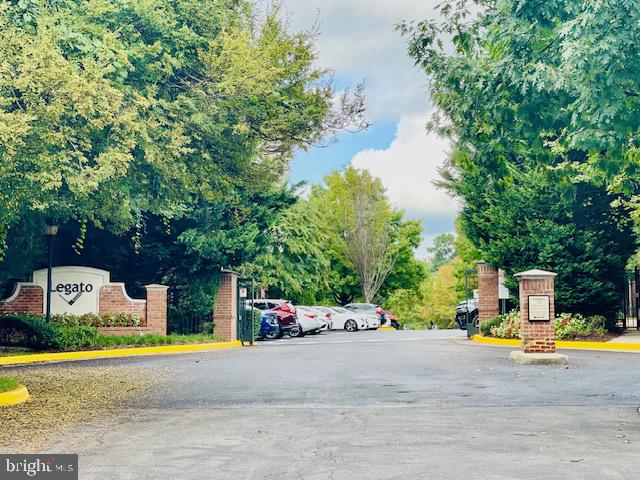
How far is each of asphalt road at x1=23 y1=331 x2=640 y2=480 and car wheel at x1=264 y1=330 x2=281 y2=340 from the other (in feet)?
56.3

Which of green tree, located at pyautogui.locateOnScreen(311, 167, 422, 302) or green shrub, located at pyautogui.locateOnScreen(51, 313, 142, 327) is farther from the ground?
green tree, located at pyautogui.locateOnScreen(311, 167, 422, 302)

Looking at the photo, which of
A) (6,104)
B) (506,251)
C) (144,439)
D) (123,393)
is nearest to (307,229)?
(506,251)

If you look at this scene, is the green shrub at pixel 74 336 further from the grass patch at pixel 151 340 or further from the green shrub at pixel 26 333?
the grass patch at pixel 151 340

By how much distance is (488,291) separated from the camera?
1189 inches

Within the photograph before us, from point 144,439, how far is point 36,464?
1496mm

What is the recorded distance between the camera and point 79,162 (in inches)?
683

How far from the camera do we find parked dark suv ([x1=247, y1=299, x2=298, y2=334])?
3428 cm

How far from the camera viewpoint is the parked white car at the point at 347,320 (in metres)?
45.9

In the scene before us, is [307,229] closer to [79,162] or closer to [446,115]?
[79,162]

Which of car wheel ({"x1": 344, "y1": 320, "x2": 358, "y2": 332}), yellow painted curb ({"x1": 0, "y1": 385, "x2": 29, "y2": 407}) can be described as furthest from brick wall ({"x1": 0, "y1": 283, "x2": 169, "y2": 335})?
car wheel ({"x1": 344, "y1": 320, "x2": 358, "y2": 332})

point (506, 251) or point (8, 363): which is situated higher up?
point (506, 251)

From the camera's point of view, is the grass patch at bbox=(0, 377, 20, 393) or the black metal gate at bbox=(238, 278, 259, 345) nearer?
the grass patch at bbox=(0, 377, 20, 393)

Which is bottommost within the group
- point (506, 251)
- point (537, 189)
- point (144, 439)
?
point (144, 439)

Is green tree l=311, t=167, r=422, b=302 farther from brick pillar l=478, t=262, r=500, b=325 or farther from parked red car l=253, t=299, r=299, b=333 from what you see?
brick pillar l=478, t=262, r=500, b=325
